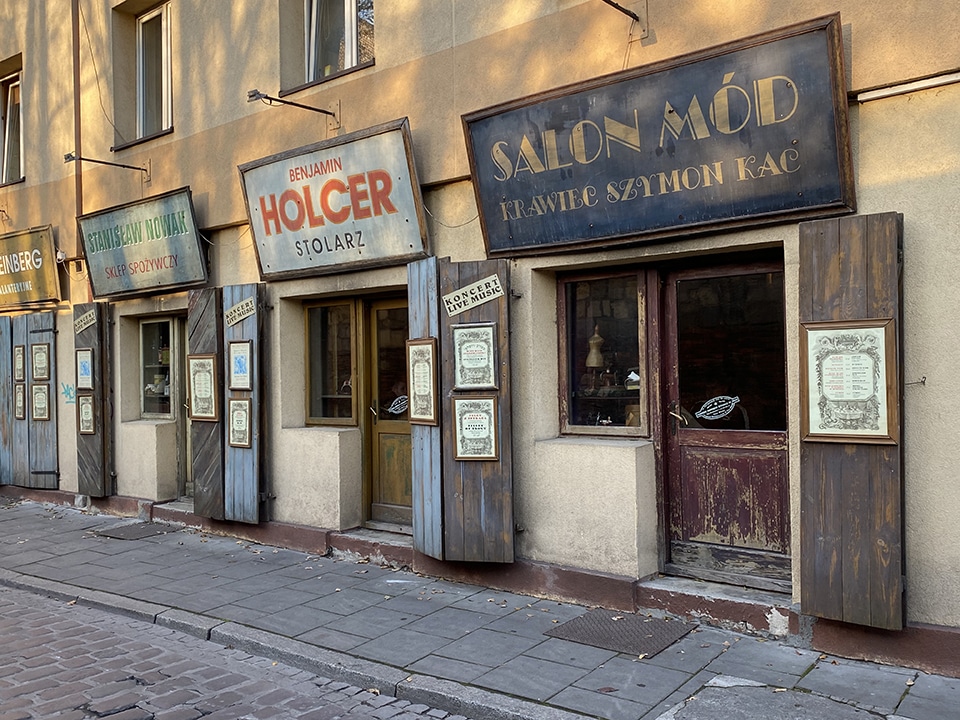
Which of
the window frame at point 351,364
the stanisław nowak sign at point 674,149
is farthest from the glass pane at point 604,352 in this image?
the window frame at point 351,364

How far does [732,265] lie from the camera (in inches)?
223

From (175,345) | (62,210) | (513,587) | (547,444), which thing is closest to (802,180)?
(547,444)

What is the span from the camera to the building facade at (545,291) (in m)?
4.68

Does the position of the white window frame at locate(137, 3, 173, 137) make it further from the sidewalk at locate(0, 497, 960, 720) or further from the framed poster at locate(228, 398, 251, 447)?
the sidewalk at locate(0, 497, 960, 720)

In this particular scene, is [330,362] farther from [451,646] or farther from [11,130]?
[11,130]

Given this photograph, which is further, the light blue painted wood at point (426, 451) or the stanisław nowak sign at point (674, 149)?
the light blue painted wood at point (426, 451)

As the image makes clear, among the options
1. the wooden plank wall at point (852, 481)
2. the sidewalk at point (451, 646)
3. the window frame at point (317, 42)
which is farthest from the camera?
the window frame at point (317, 42)

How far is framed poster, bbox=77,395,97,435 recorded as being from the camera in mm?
9906

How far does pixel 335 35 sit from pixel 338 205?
6.01 ft

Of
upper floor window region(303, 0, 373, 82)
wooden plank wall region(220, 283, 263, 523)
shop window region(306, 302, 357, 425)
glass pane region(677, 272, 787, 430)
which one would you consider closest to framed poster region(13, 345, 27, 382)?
wooden plank wall region(220, 283, 263, 523)

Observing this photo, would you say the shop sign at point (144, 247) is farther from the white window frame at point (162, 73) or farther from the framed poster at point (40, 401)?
the framed poster at point (40, 401)

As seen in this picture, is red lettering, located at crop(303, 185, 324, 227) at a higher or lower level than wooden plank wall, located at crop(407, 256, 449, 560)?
higher

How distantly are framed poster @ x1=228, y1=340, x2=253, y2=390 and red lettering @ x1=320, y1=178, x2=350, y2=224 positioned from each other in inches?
60.7

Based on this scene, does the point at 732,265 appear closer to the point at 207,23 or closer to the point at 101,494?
the point at 207,23
